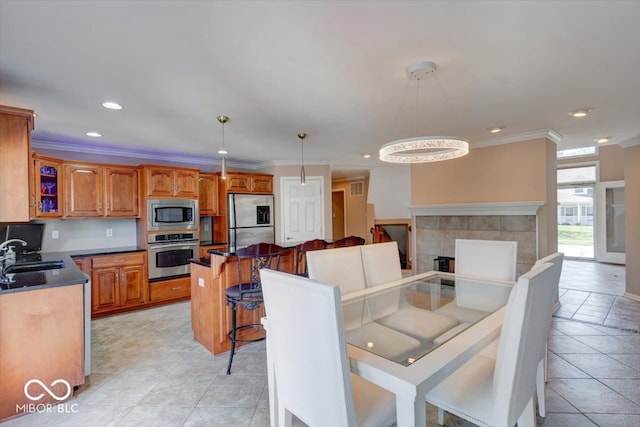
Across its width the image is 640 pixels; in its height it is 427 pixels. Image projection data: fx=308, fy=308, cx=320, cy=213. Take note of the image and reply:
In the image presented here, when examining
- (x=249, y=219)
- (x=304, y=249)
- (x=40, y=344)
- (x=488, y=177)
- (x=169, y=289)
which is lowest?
(x=169, y=289)

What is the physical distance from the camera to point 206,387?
2391 millimetres

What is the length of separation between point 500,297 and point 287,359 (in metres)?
1.70

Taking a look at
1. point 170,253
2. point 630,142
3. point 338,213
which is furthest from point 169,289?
point 630,142

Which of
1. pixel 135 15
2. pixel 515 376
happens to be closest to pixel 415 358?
pixel 515 376

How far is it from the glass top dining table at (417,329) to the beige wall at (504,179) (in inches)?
76.7

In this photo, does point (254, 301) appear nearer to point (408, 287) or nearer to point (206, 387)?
point (206, 387)

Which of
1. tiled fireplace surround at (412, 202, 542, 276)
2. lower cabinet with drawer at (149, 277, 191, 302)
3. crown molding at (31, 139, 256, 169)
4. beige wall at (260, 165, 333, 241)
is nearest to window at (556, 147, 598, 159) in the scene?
tiled fireplace surround at (412, 202, 542, 276)

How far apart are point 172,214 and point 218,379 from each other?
281 cm

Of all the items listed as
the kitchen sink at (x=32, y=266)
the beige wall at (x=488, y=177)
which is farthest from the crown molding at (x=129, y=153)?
the beige wall at (x=488, y=177)

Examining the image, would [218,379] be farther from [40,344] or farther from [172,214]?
[172,214]

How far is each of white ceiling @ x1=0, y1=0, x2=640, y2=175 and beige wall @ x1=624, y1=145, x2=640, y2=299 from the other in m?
1.37

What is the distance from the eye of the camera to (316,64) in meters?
2.01

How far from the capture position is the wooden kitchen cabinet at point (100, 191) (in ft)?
13.2

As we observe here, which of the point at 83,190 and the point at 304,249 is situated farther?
the point at 83,190
